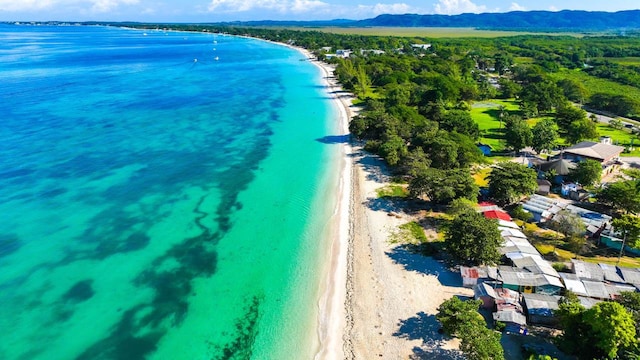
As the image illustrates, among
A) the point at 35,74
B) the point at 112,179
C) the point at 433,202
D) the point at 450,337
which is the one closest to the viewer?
the point at 450,337

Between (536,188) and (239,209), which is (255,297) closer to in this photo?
(239,209)

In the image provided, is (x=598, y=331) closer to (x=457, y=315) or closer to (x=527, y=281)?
(x=527, y=281)

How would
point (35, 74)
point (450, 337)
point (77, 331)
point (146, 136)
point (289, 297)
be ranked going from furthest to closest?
point (35, 74)
point (146, 136)
point (289, 297)
point (77, 331)
point (450, 337)

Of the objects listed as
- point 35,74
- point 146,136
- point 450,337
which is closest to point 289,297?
point 450,337

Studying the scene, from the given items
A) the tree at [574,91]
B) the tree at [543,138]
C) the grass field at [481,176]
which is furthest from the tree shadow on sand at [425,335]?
the tree at [574,91]

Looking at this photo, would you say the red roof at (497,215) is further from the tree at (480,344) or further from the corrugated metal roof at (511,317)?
the tree at (480,344)

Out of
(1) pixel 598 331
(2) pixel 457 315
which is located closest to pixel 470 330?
(2) pixel 457 315
